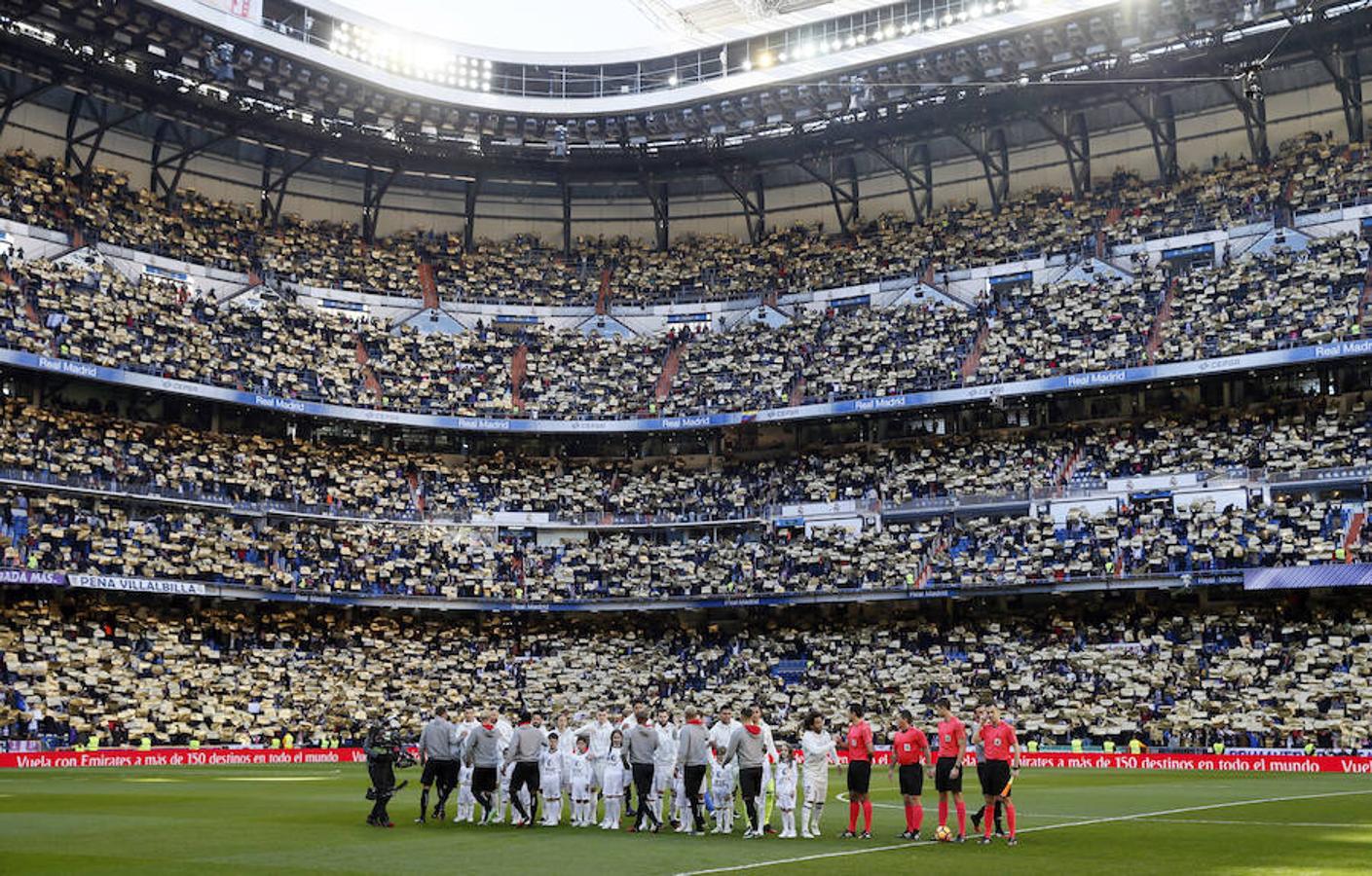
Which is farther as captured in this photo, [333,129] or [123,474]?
[333,129]

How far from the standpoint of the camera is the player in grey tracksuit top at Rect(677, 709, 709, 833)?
23.7 meters

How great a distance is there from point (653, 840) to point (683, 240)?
2539 inches

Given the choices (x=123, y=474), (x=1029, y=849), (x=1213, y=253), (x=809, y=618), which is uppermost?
(x=1213, y=253)

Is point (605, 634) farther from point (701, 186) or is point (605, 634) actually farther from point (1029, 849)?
point (1029, 849)

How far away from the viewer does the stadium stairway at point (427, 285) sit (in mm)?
79062

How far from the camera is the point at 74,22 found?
60125 mm

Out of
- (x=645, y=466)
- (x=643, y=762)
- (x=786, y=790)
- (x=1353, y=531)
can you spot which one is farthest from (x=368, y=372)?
(x=786, y=790)

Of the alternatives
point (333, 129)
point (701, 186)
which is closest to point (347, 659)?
point (333, 129)

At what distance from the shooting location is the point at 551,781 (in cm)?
2645

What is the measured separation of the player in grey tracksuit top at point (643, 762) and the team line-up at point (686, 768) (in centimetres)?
2

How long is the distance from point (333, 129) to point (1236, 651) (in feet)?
161

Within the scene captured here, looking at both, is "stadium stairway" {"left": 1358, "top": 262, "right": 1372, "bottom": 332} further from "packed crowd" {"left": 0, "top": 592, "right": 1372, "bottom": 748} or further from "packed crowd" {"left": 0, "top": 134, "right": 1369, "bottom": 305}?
"packed crowd" {"left": 0, "top": 592, "right": 1372, "bottom": 748}

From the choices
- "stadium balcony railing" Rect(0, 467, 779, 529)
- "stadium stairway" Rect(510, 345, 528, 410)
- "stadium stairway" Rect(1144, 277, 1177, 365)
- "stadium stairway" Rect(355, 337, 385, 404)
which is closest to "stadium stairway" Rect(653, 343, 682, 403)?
"stadium balcony railing" Rect(0, 467, 779, 529)

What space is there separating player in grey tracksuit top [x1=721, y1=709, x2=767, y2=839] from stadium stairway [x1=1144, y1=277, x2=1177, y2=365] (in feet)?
145
